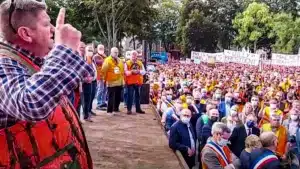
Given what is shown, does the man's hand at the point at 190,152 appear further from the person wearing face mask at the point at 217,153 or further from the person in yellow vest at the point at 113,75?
the person in yellow vest at the point at 113,75

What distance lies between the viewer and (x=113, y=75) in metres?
10.1

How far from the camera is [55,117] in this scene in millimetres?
1860

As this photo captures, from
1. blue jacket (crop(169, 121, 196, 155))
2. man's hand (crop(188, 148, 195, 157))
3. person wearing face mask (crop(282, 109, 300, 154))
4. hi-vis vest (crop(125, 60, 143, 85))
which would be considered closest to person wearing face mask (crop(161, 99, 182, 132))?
hi-vis vest (crop(125, 60, 143, 85))

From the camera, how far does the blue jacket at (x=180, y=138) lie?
25.0 feet

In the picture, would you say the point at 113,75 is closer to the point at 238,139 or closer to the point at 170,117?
the point at 170,117

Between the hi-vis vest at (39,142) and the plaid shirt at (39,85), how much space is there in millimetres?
61

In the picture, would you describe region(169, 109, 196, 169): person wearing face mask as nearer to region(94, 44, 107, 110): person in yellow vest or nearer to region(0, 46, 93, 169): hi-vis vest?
region(94, 44, 107, 110): person in yellow vest

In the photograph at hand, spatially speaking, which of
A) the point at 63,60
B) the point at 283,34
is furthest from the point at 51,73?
the point at 283,34

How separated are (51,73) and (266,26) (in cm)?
6780

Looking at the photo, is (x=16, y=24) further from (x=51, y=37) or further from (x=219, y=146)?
(x=219, y=146)

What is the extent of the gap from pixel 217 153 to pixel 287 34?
5784cm

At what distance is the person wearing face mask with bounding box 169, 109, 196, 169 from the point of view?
300 inches

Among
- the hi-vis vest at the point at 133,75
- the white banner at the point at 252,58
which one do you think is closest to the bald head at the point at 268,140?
the hi-vis vest at the point at 133,75

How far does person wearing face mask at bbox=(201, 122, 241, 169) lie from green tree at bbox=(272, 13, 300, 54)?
56317 millimetres
